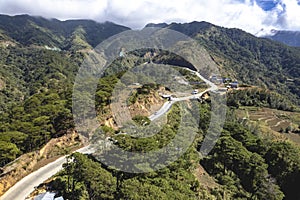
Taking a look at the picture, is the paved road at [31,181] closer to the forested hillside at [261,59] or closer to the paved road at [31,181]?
the paved road at [31,181]

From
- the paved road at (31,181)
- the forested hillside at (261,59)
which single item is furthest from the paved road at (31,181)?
the forested hillside at (261,59)

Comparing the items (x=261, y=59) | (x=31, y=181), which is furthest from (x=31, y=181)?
(x=261, y=59)

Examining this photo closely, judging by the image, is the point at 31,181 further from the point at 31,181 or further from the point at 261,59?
the point at 261,59

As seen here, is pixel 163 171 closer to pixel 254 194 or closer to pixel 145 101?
pixel 254 194

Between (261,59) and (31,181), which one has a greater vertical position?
(31,181)

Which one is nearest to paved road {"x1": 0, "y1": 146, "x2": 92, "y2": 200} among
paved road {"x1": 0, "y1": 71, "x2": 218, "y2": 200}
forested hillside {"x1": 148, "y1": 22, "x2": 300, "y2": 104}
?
paved road {"x1": 0, "y1": 71, "x2": 218, "y2": 200}

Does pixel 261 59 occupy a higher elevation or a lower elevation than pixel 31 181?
lower

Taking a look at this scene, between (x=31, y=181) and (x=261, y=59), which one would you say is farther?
(x=261, y=59)

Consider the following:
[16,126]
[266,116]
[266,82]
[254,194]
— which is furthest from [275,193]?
[266,82]

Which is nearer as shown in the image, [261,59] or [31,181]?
[31,181]
